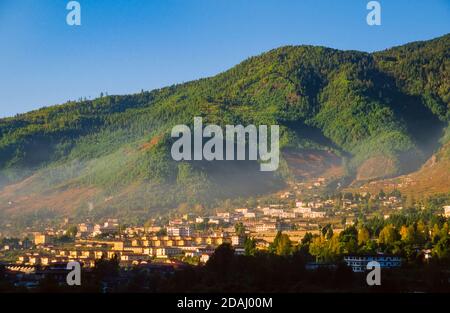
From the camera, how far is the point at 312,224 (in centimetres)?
6744

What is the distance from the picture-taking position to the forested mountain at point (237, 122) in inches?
3484

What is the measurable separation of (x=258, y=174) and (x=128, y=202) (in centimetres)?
1572

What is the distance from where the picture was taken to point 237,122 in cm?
10425

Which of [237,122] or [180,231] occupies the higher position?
[237,122]

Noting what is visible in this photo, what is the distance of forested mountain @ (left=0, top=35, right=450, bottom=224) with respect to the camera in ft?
290

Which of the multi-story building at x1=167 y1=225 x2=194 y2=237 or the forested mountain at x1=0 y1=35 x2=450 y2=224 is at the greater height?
the forested mountain at x1=0 y1=35 x2=450 y2=224

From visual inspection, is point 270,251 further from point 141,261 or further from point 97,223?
point 97,223

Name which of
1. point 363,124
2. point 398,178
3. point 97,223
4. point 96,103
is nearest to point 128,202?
point 97,223

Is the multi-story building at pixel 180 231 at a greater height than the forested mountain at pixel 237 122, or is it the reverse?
the forested mountain at pixel 237 122

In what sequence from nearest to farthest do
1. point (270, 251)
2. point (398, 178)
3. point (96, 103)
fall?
point (270, 251)
point (398, 178)
point (96, 103)

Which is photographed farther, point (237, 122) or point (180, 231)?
point (237, 122)

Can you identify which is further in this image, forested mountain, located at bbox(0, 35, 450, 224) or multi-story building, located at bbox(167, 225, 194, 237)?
forested mountain, located at bbox(0, 35, 450, 224)

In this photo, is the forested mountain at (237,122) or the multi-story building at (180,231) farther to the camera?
the forested mountain at (237,122)

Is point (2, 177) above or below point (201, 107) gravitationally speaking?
below
